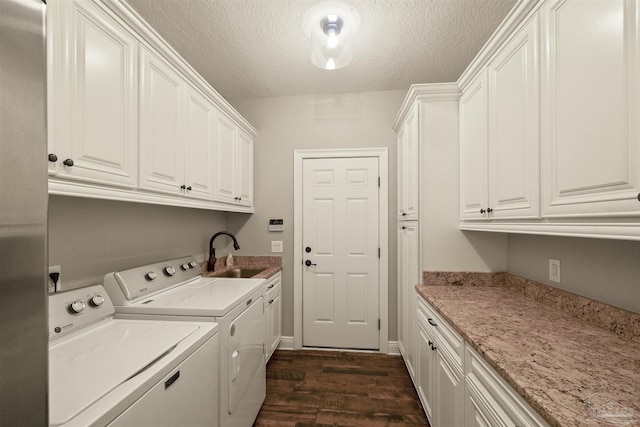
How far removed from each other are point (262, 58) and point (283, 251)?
1.87 metres

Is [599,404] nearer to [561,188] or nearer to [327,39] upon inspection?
[561,188]

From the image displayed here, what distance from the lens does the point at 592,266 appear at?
1309 millimetres

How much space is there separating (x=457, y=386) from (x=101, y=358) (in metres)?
1.51

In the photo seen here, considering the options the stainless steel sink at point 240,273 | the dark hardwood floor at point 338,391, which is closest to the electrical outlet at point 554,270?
the dark hardwood floor at point 338,391

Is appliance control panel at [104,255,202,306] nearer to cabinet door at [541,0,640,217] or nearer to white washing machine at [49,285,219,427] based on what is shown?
white washing machine at [49,285,219,427]

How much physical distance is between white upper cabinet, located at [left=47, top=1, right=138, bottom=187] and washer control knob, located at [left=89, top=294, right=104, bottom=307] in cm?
58

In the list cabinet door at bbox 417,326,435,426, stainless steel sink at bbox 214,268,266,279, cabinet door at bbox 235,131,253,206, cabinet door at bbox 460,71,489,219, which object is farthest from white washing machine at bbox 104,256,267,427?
cabinet door at bbox 460,71,489,219

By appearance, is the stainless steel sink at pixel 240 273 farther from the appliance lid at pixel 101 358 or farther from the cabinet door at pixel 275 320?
the appliance lid at pixel 101 358

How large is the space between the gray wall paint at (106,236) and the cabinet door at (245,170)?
1.87ft

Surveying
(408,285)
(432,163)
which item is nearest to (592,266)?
(432,163)

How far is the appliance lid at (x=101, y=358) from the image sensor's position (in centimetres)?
78

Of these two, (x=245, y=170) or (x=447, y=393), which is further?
(x=245, y=170)

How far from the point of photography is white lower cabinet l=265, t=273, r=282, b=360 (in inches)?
100

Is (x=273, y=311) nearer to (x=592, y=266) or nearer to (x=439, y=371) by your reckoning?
(x=439, y=371)
